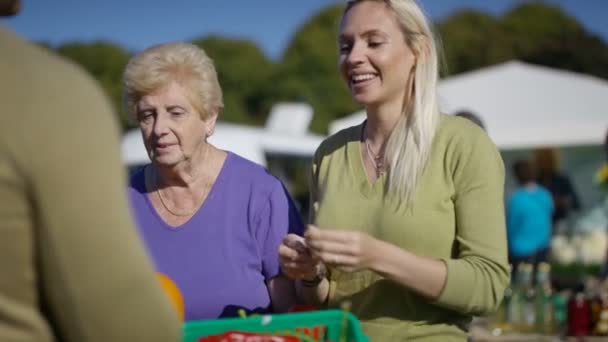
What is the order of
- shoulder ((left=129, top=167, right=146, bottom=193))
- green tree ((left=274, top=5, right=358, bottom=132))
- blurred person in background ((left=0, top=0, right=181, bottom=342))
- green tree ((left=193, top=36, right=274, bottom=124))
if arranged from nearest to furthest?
blurred person in background ((left=0, top=0, right=181, bottom=342))
shoulder ((left=129, top=167, right=146, bottom=193))
green tree ((left=274, top=5, right=358, bottom=132))
green tree ((left=193, top=36, right=274, bottom=124))

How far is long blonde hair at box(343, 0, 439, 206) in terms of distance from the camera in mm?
2119

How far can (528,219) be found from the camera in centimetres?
860

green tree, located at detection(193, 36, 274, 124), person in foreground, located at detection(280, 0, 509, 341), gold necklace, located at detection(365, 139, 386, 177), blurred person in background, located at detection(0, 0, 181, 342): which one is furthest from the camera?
green tree, located at detection(193, 36, 274, 124)

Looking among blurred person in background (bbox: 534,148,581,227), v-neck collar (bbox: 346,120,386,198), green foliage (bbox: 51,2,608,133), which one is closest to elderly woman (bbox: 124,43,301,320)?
v-neck collar (bbox: 346,120,386,198)

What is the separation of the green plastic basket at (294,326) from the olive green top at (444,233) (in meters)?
0.29

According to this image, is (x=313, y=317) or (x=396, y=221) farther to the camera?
(x=396, y=221)

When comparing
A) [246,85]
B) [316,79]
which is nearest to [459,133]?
[316,79]

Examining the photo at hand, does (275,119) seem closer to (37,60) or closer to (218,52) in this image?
(37,60)

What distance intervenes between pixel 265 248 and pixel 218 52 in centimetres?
4384

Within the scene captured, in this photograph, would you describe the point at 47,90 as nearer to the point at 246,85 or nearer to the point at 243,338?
the point at 243,338

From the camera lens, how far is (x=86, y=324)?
1.09 meters

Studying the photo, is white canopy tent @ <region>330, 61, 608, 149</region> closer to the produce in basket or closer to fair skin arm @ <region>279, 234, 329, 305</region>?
fair skin arm @ <region>279, 234, 329, 305</region>

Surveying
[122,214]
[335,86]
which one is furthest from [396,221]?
[335,86]

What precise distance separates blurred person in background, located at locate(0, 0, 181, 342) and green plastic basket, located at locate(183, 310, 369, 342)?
0.62 meters
